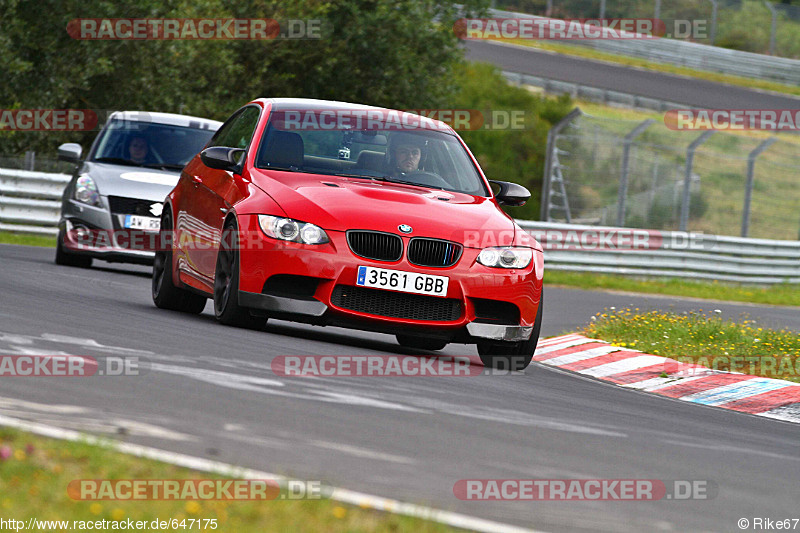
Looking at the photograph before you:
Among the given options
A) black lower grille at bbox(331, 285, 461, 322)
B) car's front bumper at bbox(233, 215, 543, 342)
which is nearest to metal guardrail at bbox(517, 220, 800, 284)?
car's front bumper at bbox(233, 215, 543, 342)

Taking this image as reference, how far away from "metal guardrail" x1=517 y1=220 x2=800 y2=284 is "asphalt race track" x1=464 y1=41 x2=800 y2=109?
11.8 m

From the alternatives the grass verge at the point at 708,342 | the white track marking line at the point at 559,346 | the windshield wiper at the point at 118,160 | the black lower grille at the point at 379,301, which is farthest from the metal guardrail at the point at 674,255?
the black lower grille at the point at 379,301

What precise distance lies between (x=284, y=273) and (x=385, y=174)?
1372mm

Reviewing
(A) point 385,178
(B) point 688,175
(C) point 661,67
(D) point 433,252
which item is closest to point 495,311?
(D) point 433,252

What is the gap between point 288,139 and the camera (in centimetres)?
935

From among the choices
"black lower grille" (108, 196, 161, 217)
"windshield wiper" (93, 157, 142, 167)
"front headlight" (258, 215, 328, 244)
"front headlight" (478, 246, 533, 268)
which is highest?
"front headlight" (258, 215, 328, 244)

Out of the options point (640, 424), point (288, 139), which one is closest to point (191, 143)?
point (288, 139)

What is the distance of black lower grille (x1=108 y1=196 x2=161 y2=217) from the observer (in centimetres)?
1427

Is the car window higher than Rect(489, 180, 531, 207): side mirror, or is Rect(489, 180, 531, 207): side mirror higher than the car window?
the car window

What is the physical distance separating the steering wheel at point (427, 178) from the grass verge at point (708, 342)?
2.48 meters

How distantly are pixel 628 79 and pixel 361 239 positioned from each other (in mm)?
30927

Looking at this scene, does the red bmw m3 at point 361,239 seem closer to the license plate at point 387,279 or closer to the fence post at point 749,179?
the license plate at point 387,279

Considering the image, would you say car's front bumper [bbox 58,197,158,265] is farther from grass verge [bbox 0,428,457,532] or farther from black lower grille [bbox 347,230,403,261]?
grass verge [bbox 0,428,457,532]

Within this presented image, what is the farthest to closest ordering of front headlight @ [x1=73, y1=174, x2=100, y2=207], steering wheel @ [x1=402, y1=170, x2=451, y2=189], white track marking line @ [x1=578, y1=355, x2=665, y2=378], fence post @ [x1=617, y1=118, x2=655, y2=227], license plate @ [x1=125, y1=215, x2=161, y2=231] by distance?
fence post @ [x1=617, y1=118, x2=655, y2=227]
front headlight @ [x1=73, y1=174, x2=100, y2=207]
license plate @ [x1=125, y1=215, x2=161, y2=231]
white track marking line @ [x1=578, y1=355, x2=665, y2=378]
steering wheel @ [x1=402, y1=170, x2=451, y2=189]
